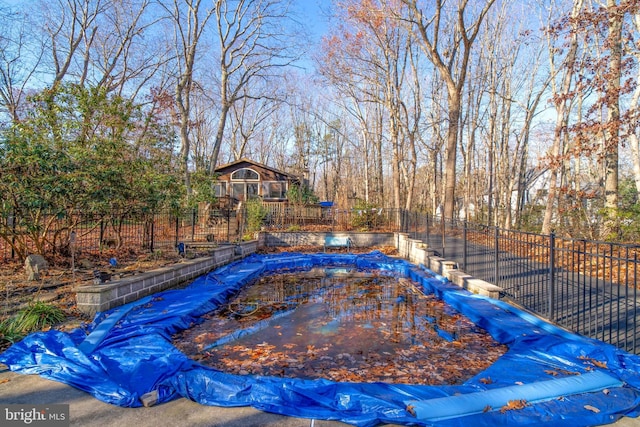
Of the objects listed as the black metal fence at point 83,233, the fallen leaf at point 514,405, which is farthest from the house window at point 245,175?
the fallen leaf at point 514,405

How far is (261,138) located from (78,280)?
38440 mm

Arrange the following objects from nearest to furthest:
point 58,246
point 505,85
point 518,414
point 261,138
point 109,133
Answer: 1. point 518,414
2. point 58,246
3. point 109,133
4. point 505,85
5. point 261,138

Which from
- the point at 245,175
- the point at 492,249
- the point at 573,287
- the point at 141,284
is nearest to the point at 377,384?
the point at 573,287

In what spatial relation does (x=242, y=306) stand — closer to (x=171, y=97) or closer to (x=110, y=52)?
(x=171, y=97)

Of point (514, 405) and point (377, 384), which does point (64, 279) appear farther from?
point (514, 405)

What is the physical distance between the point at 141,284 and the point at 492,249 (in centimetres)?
951

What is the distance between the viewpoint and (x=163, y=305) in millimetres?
5855

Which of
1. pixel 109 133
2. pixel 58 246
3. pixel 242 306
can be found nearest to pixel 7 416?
pixel 242 306

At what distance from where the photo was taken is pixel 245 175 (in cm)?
2575

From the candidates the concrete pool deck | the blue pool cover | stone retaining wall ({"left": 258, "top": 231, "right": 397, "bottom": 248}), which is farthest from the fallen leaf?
stone retaining wall ({"left": 258, "top": 231, "right": 397, "bottom": 248})

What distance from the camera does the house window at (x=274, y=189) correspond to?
25.9 m

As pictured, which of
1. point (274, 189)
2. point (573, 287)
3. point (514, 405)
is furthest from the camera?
point (274, 189)

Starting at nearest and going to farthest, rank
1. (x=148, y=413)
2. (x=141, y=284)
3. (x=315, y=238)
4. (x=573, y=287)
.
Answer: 1. (x=148, y=413)
2. (x=573, y=287)
3. (x=141, y=284)
4. (x=315, y=238)

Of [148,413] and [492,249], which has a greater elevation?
[492,249]
